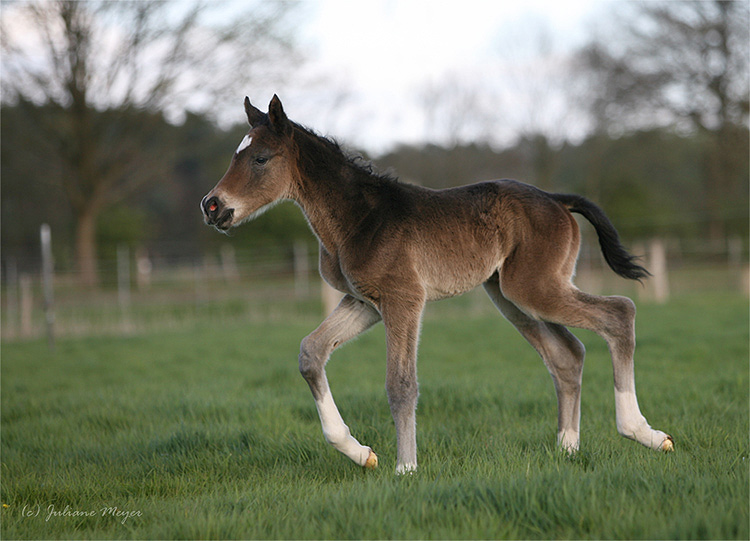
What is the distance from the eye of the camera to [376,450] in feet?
14.2

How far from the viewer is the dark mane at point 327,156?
13.4 ft

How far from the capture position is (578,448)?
3.97 meters

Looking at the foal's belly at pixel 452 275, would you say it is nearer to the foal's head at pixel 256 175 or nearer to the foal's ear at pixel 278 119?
the foal's head at pixel 256 175

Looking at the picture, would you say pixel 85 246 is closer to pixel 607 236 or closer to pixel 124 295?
pixel 124 295

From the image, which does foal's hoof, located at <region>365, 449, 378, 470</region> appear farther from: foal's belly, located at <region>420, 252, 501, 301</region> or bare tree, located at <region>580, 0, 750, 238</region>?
bare tree, located at <region>580, 0, 750, 238</region>

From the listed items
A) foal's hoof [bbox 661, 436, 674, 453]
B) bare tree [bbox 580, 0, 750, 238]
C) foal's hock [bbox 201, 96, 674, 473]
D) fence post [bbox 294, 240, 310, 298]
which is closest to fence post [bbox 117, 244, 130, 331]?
fence post [bbox 294, 240, 310, 298]

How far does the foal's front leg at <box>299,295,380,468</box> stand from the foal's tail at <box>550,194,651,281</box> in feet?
5.11

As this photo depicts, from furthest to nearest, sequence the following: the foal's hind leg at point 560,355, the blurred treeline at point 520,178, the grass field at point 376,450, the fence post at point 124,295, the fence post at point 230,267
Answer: the blurred treeline at point 520,178
the fence post at point 230,267
the fence post at point 124,295
the foal's hind leg at point 560,355
the grass field at point 376,450

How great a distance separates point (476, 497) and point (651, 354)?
Answer: 21.8 ft

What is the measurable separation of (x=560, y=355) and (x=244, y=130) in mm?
17304

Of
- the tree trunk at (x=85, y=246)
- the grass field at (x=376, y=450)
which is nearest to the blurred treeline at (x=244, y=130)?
the tree trunk at (x=85, y=246)

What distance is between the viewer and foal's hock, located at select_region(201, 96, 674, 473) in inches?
150

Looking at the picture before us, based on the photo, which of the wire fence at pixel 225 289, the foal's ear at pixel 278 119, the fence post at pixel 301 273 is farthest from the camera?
the fence post at pixel 301 273

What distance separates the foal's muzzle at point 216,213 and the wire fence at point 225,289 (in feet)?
30.1
